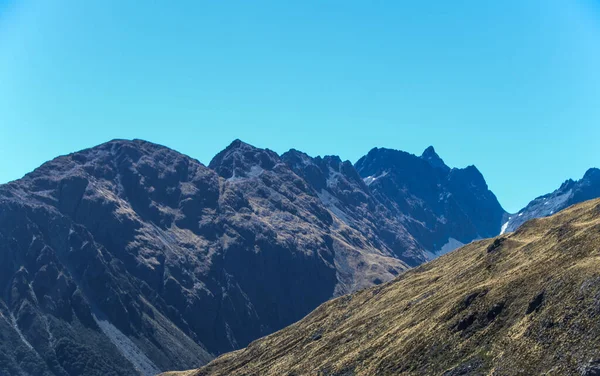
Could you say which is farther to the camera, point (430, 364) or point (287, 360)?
point (287, 360)

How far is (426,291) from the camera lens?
17138 centimetres

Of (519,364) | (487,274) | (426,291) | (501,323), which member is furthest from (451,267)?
(519,364)

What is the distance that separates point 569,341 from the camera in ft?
309

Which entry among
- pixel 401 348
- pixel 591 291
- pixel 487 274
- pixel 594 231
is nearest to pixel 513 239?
pixel 487 274

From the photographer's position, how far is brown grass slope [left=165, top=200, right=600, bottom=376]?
97250 millimetres

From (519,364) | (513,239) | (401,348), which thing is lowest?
(519,364)

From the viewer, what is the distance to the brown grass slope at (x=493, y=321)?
97250 mm

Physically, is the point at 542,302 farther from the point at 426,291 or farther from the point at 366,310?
the point at 366,310

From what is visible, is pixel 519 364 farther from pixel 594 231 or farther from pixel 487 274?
pixel 487 274

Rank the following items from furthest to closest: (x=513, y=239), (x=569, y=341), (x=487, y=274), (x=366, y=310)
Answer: (x=366, y=310) → (x=513, y=239) → (x=487, y=274) → (x=569, y=341)

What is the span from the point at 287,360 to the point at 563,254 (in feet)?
252

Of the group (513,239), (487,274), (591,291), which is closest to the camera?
(591,291)

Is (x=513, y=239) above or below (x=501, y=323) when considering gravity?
above

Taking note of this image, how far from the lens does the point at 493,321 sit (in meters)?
114
